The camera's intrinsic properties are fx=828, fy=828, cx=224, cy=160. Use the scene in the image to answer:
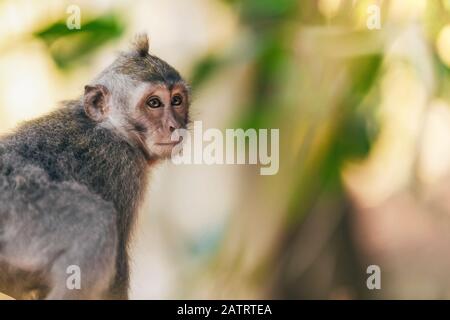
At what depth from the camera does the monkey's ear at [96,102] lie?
3818 millimetres

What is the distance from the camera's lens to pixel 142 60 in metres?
3.85

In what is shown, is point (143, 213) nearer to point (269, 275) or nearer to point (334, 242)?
point (269, 275)

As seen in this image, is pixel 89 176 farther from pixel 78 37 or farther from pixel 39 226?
pixel 78 37

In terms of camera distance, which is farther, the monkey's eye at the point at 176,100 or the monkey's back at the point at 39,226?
the monkey's eye at the point at 176,100

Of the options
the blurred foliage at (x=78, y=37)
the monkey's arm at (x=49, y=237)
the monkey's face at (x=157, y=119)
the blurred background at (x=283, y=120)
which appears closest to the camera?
the monkey's arm at (x=49, y=237)

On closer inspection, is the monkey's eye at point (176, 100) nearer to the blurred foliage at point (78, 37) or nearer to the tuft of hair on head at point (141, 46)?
the tuft of hair on head at point (141, 46)

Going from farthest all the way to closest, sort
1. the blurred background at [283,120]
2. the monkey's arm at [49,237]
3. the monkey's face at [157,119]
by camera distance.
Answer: the blurred background at [283,120], the monkey's face at [157,119], the monkey's arm at [49,237]

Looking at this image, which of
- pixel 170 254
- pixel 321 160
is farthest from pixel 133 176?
pixel 321 160

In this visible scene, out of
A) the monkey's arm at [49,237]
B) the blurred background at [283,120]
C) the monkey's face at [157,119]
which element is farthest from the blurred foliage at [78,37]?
the monkey's arm at [49,237]

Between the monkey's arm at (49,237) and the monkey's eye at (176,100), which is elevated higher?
the monkey's eye at (176,100)

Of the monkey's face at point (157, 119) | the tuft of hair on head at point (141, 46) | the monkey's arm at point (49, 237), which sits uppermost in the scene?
the tuft of hair on head at point (141, 46)

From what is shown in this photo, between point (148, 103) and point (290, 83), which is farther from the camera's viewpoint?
point (290, 83)

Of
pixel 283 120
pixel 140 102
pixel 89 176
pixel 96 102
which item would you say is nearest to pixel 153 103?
pixel 140 102

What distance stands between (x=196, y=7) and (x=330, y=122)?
3.00 feet
